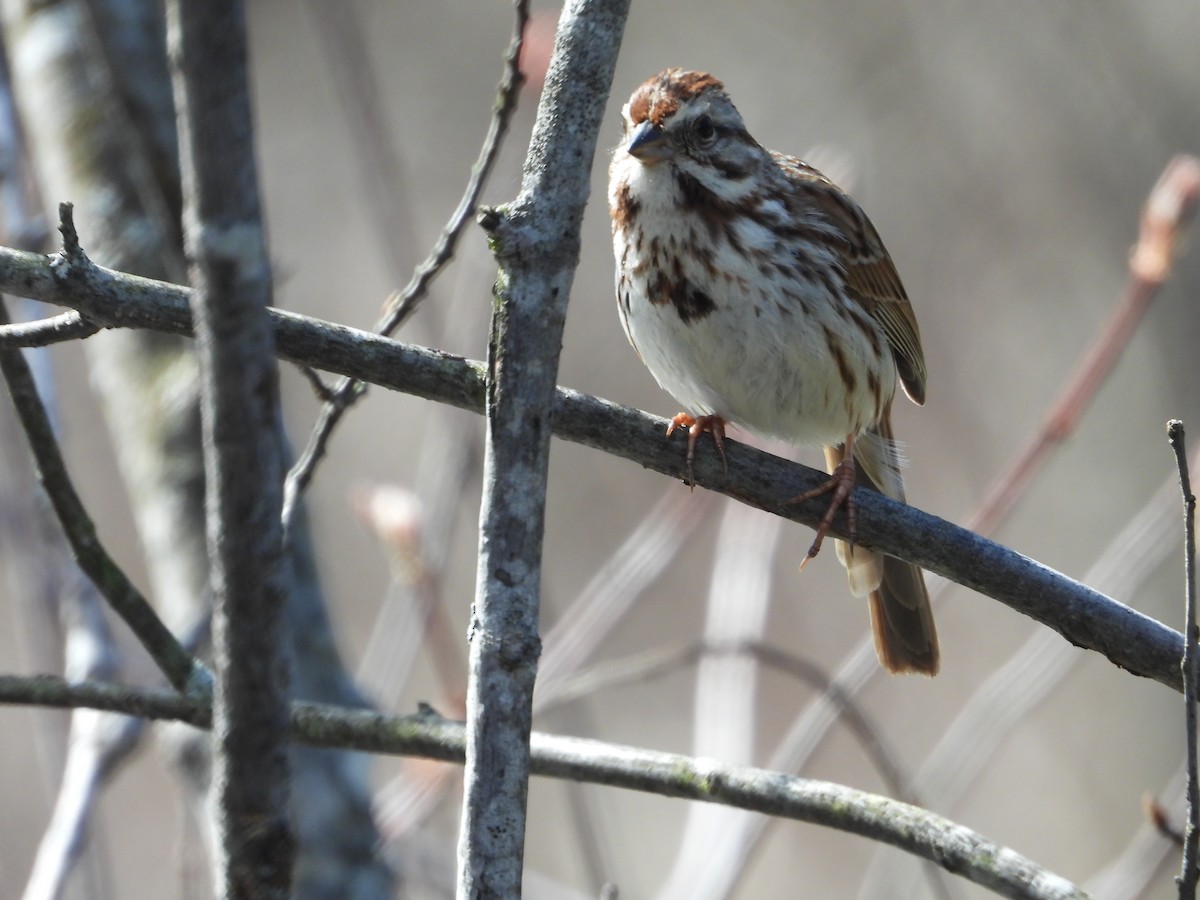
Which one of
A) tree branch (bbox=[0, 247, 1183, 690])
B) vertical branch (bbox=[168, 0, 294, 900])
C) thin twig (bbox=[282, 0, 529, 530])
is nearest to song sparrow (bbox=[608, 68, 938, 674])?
tree branch (bbox=[0, 247, 1183, 690])

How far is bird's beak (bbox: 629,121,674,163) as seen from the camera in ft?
8.63

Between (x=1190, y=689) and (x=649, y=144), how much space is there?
1537 mm

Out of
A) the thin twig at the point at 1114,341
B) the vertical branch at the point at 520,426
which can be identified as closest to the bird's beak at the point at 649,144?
the thin twig at the point at 1114,341

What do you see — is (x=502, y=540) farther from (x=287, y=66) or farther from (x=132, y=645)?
(x=287, y=66)

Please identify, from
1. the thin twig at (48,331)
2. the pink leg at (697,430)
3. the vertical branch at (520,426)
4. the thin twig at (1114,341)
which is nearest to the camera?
the vertical branch at (520,426)

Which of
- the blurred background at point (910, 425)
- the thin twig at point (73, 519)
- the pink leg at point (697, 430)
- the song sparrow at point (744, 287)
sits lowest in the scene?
the thin twig at point (73, 519)

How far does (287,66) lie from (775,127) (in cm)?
314

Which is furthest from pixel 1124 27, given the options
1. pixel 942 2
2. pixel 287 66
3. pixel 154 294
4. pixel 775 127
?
pixel 154 294

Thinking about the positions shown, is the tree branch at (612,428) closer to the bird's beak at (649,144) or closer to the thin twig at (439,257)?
the thin twig at (439,257)

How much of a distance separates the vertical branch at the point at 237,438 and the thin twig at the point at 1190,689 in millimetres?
919

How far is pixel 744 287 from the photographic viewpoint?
8.80 ft

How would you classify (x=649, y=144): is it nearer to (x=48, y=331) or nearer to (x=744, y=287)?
(x=744, y=287)

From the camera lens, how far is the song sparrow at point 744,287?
8.75ft

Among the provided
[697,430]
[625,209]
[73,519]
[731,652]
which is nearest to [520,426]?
[73,519]
